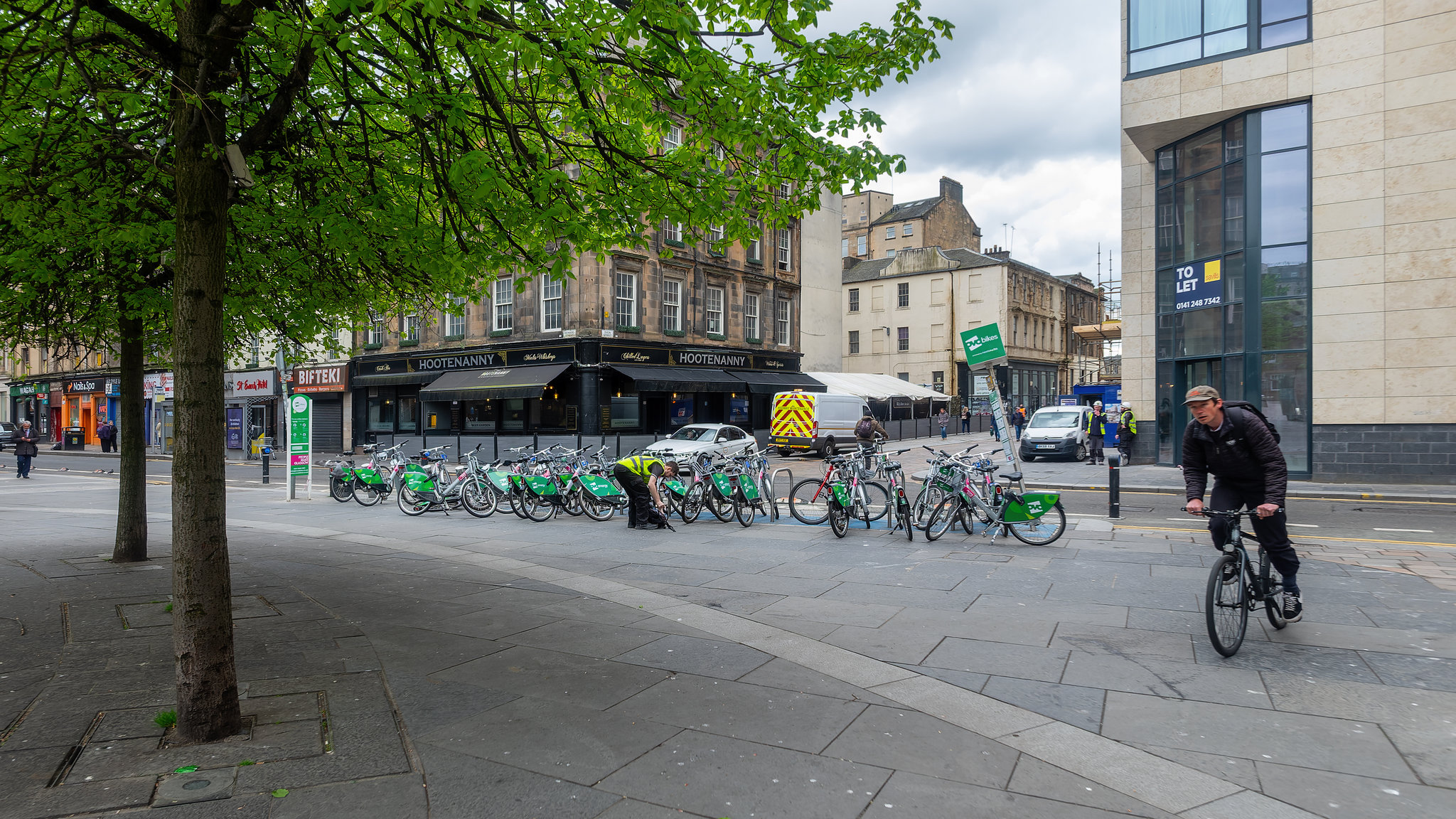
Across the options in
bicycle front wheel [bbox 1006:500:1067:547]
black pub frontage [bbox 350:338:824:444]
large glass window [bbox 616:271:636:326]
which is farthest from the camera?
large glass window [bbox 616:271:636:326]

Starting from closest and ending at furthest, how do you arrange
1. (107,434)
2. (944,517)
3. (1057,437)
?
(944,517) < (1057,437) < (107,434)

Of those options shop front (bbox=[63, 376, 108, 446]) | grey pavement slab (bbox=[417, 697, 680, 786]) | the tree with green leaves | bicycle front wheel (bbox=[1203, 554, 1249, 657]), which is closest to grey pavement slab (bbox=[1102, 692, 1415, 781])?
bicycle front wheel (bbox=[1203, 554, 1249, 657])

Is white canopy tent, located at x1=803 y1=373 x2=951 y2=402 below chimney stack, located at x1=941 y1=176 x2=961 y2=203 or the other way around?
below

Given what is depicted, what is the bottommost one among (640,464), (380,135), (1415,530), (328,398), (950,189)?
(1415,530)

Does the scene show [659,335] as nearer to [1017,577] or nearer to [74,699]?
[1017,577]

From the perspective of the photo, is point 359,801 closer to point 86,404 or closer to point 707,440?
point 707,440

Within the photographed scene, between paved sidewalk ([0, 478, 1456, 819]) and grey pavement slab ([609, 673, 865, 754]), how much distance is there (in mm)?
21

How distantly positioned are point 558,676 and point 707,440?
1741cm

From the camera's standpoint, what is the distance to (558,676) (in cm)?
502

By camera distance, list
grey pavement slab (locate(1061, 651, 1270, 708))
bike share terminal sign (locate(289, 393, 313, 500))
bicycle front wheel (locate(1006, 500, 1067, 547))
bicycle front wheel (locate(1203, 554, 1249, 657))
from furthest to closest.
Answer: bike share terminal sign (locate(289, 393, 313, 500))
bicycle front wheel (locate(1006, 500, 1067, 547))
bicycle front wheel (locate(1203, 554, 1249, 657))
grey pavement slab (locate(1061, 651, 1270, 708))

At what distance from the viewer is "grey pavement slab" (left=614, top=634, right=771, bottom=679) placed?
5133 millimetres

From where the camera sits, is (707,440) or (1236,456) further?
(707,440)

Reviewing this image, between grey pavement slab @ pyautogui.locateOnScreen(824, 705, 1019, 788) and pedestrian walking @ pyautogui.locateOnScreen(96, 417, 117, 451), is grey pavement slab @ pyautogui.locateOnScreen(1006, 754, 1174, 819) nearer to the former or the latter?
grey pavement slab @ pyautogui.locateOnScreen(824, 705, 1019, 788)

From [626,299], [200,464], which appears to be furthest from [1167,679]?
[626,299]
